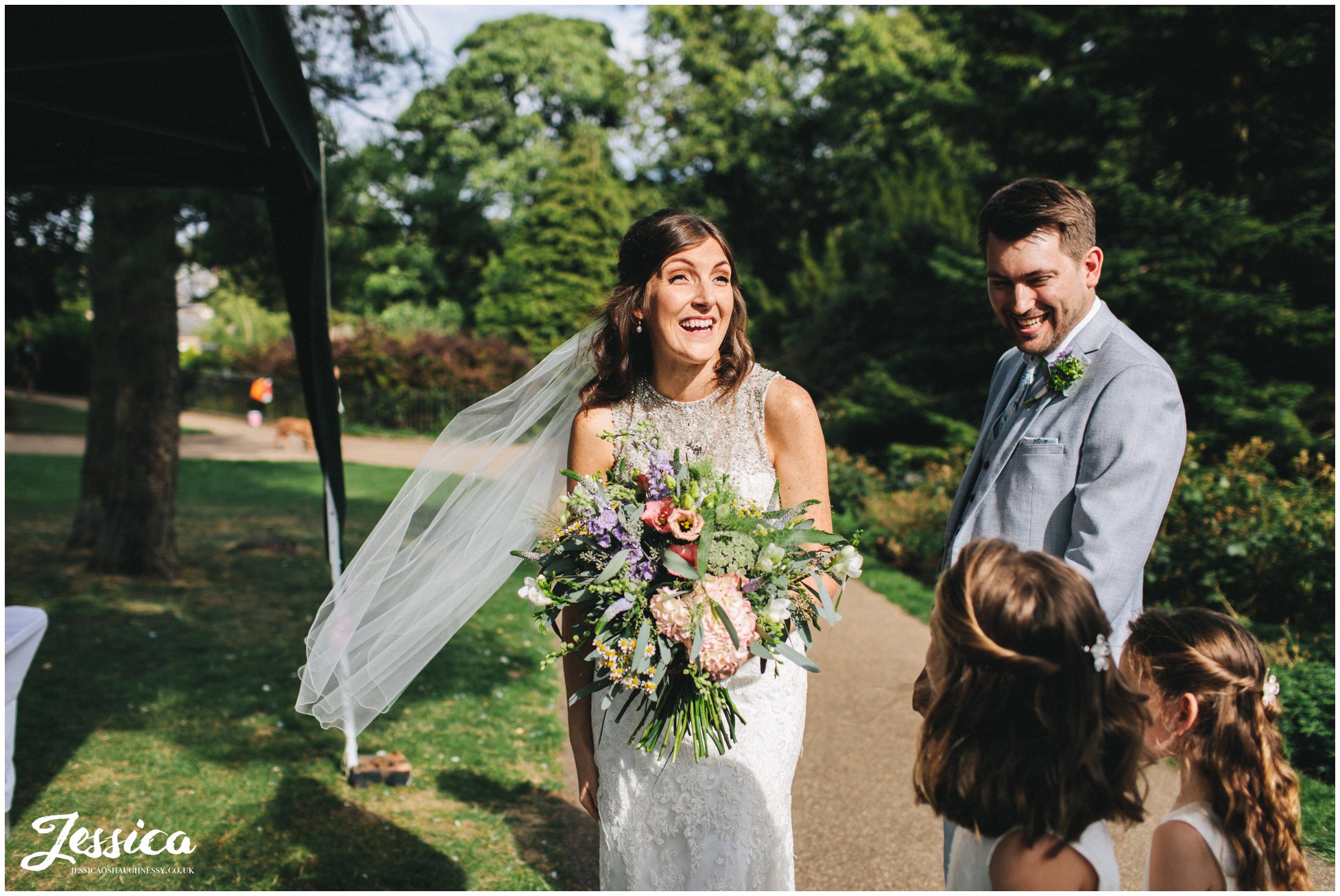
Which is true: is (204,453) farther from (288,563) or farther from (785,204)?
(785,204)

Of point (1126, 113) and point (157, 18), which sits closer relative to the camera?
point (157, 18)

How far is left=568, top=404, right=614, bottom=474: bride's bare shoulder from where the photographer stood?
2682 millimetres

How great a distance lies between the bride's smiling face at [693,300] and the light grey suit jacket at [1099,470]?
0.90 m

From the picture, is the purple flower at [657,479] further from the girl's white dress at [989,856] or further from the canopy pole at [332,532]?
the canopy pole at [332,532]

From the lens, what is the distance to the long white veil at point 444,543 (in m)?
2.84

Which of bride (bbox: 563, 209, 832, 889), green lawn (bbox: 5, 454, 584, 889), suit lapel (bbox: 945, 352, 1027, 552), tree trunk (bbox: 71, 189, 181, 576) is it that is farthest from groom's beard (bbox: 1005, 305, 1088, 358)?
tree trunk (bbox: 71, 189, 181, 576)

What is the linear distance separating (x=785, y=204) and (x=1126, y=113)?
19.7 metres

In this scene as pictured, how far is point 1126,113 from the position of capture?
A: 382 inches

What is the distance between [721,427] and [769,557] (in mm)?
725

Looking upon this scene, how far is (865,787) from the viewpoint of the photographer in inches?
185

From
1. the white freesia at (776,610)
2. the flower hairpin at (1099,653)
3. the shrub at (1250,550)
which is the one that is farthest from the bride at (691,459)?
the shrub at (1250,550)

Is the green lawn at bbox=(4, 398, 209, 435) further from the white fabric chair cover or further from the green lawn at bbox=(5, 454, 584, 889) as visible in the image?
the white fabric chair cover

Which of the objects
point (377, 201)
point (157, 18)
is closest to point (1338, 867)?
point (157, 18)

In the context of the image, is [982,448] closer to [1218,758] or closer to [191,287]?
[1218,758]
